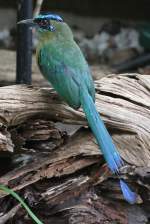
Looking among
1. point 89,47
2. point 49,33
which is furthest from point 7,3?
point 49,33

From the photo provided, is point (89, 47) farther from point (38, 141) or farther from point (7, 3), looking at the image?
point (38, 141)

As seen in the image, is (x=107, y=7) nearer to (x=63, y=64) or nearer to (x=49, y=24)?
(x=49, y=24)

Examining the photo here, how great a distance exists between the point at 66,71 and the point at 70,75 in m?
0.03

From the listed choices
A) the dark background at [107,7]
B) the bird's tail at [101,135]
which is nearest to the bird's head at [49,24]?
the bird's tail at [101,135]

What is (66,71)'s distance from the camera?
10.3ft

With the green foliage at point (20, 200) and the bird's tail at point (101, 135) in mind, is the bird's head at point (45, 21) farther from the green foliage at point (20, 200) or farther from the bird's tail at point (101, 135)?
the green foliage at point (20, 200)

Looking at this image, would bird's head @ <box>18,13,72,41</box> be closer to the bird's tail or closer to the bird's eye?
the bird's eye

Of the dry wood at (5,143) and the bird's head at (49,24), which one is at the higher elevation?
the bird's head at (49,24)

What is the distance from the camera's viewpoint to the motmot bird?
301 cm

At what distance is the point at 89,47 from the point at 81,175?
292 centimetres

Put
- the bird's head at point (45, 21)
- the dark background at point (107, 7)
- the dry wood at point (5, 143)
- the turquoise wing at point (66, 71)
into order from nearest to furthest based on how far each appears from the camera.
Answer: the dry wood at point (5, 143)
the turquoise wing at point (66, 71)
the bird's head at point (45, 21)
the dark background at point (107, 7)

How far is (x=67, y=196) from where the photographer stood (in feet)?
10.3

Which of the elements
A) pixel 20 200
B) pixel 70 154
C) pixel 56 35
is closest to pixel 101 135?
pixel 70 154

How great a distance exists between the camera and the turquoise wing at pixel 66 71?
10.00 feet
